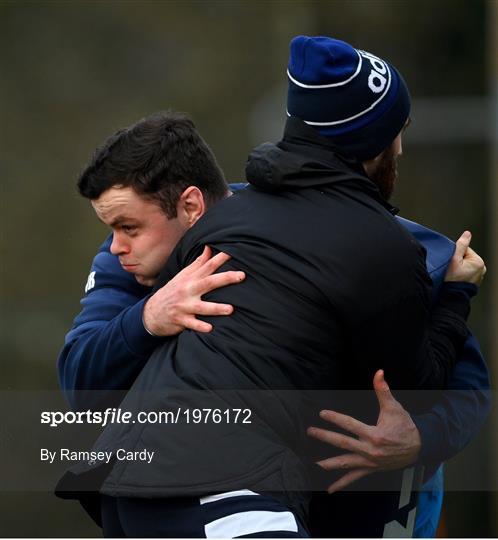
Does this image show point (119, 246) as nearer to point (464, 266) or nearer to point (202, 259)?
point (202, 259)

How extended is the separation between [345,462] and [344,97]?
2.70 ft

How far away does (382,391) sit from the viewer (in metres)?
2.62

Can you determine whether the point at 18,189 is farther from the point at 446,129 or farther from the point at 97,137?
the point at 446,129

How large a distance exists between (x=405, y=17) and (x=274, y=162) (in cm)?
410

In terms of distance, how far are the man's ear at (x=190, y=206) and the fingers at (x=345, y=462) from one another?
2.09 ft

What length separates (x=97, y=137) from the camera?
690 cm

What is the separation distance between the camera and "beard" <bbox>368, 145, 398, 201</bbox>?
9.11 feet

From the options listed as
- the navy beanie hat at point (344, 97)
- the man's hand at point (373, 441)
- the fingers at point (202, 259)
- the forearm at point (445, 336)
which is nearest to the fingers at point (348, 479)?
the man's hand at point (373, 441)

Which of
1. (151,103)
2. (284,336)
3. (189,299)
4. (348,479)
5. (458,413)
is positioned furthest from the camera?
(151,103)

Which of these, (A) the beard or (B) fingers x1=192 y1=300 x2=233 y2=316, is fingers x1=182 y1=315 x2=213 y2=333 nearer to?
(B) fingers x1=192 y1=300 x2=233 y2=316

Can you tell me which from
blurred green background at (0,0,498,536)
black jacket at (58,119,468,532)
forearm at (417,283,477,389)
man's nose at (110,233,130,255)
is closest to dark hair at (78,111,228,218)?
man's nose at (110,233,130,255)

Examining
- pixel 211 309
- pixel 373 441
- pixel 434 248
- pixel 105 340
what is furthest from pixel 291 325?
pixel 434 248

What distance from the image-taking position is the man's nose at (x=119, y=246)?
2.85 meters

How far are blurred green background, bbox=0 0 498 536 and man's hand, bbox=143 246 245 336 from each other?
3.72 metres
